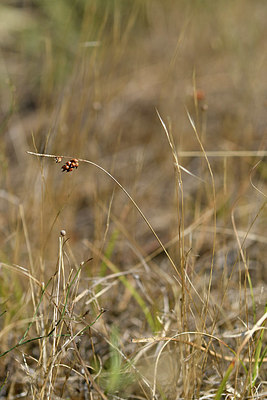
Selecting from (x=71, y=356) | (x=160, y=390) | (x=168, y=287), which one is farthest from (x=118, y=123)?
(x=160, y=390)

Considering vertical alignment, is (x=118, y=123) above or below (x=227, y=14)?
below

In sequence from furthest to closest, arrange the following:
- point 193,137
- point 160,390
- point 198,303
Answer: point 193,137 < point 198,303 < point 160,390

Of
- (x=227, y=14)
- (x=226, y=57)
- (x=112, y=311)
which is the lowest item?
(x=112, y=311)

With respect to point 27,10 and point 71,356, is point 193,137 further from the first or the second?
point 27,10

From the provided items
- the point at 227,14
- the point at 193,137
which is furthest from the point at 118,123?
the point at 227,14

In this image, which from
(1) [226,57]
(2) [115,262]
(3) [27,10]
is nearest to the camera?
(2) [115,262]

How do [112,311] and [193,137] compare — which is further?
[193,137]
